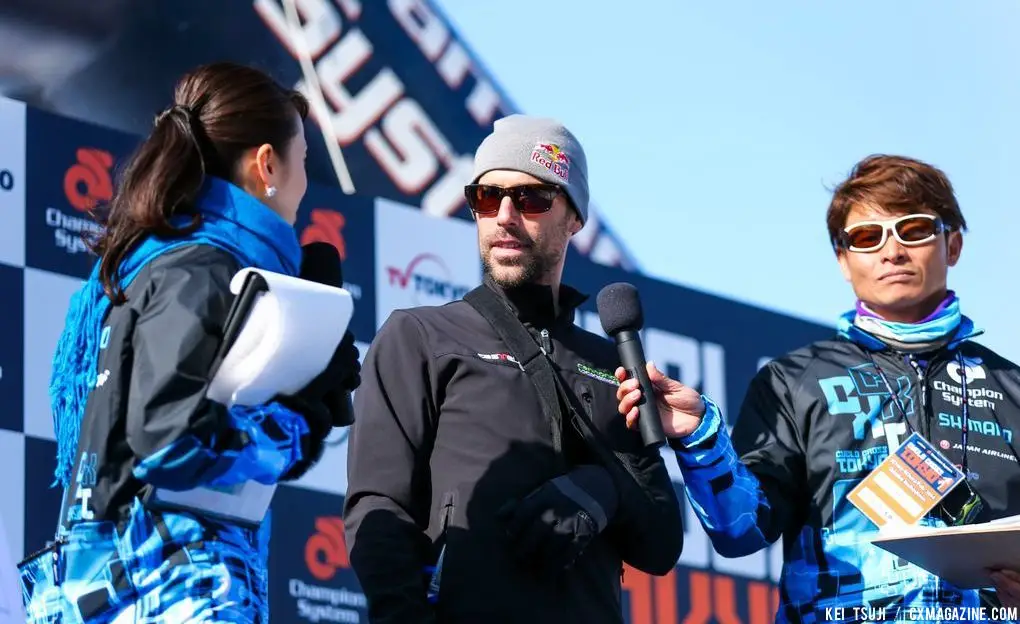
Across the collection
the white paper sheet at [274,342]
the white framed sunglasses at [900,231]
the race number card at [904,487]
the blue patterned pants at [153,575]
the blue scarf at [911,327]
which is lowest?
the blue patterned pants at [153,575]

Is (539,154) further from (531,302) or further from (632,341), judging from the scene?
(632,341)

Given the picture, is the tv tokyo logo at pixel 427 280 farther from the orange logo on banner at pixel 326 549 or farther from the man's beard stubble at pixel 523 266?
the man's beard stubble at pixel 523 266

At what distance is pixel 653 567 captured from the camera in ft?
10.2

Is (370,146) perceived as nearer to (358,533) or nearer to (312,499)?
(312,499)

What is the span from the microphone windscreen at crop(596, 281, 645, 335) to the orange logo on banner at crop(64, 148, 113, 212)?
179 cm

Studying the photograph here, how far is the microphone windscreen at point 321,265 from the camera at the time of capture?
2699 mm

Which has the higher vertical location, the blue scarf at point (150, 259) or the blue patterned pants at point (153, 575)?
the blue scarf at point (150, 259)

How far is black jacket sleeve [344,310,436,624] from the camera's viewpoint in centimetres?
279

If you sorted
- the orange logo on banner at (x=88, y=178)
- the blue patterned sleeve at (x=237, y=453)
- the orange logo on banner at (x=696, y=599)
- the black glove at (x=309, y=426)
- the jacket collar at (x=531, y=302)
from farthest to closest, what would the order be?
1. the orange logo on banner at (x=696, y=599)
2. the orange logo on banner at (x=88, y=178)
3. the jacket collar at (x=531, y=302)
4. the black glove at (x=309, y=426)
5. the blue patterned sleeve at (x=237, y=453)

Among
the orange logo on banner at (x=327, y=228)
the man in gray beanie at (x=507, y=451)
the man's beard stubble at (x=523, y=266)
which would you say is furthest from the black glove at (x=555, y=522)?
the orange logo on banner at (x=327, y=228)

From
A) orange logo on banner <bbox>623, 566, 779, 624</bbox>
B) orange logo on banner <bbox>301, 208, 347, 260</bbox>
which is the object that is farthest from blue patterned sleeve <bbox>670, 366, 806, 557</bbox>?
orange logo on banner <bbox>623, 566, 779, 624</bbox>

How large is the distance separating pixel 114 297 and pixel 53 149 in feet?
6.58

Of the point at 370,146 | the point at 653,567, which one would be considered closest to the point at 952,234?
the point at 653,567

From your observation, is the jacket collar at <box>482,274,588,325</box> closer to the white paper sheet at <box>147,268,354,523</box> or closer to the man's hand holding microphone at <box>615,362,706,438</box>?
the man's hand holding microphone at <box>615,362,706,438</box>
